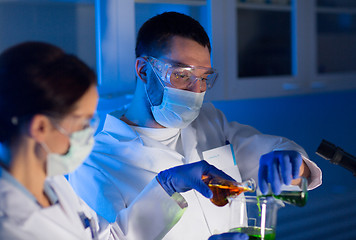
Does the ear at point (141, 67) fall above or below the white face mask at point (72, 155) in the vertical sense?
above

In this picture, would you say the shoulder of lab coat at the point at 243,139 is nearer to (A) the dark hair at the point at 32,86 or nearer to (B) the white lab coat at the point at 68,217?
(B) the white lab coat at the point at 68,217

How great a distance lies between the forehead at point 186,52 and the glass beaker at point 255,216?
2.31 ft

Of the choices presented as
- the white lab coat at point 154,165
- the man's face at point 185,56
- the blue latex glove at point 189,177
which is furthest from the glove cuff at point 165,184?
the man's face at point 185,56

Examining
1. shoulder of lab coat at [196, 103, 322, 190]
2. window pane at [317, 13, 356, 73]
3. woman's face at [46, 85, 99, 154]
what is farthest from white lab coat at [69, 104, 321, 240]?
window pane at [317, 13, 356, 73]

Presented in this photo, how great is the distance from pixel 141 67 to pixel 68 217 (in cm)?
84

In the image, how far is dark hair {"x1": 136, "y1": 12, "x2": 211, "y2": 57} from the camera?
174 centimetres

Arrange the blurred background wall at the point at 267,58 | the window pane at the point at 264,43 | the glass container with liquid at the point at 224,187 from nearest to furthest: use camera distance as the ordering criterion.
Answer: the glass container with liquid at the point at 224,187
the blurred background wall at the point at 267,58
the window pane at the point at 264,43

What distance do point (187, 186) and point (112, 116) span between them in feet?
2.02

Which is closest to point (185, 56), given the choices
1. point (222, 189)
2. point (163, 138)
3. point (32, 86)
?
point (163, 138)

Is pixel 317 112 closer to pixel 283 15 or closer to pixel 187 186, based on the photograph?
pixel 283 15

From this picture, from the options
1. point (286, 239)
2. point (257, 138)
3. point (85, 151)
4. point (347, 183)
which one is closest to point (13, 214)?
point (85, 151)

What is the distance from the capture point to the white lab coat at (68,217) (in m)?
0.96

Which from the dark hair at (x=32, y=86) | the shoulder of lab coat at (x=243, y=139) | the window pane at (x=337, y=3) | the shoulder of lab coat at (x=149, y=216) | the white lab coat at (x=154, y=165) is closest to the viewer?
the dark hair at (x=32, y=86)

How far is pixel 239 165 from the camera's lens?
2.00 metres
